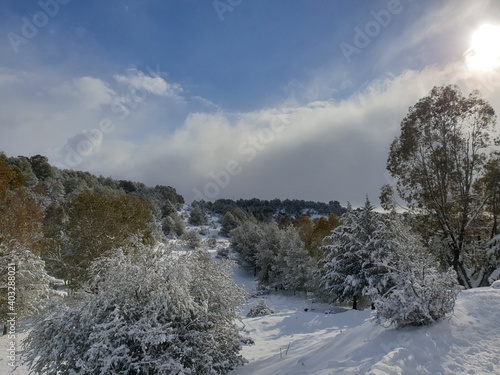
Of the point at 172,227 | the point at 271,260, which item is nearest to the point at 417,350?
the point at 271,260

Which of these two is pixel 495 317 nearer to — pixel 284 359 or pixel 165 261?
pixel 284 359

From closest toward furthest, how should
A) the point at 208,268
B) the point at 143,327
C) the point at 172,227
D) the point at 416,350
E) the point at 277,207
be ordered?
the point at 416,350, the point at 143,327, the point at 208,268, the point at 172,227, the point at 277,207

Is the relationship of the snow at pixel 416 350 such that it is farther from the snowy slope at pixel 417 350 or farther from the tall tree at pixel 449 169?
the tall tree at pixel 449 169

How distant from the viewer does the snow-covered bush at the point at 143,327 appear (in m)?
6.32

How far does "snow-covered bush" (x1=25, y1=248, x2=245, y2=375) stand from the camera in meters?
6.32

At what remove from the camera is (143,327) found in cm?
648

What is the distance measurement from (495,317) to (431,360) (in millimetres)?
2358

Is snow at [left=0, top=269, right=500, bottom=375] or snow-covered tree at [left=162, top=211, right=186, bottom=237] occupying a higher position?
snow-covered tree at [left=162, top=211, right=186, bottom=237]

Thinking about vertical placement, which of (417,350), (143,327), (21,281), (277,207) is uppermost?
(277,207)

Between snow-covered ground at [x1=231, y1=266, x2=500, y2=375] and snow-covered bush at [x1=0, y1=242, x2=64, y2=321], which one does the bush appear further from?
snow-covered bush at [x1=0, y1=242, x2=64, y2=321]

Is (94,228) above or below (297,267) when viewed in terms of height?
above

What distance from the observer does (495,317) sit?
657cm

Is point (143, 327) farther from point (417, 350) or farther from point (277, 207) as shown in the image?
point (277, 207)

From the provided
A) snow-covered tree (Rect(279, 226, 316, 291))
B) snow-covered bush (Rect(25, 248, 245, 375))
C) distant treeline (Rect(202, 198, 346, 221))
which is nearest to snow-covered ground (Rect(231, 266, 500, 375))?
snow-covered bush (Rect(25, 248, 245, 375))
